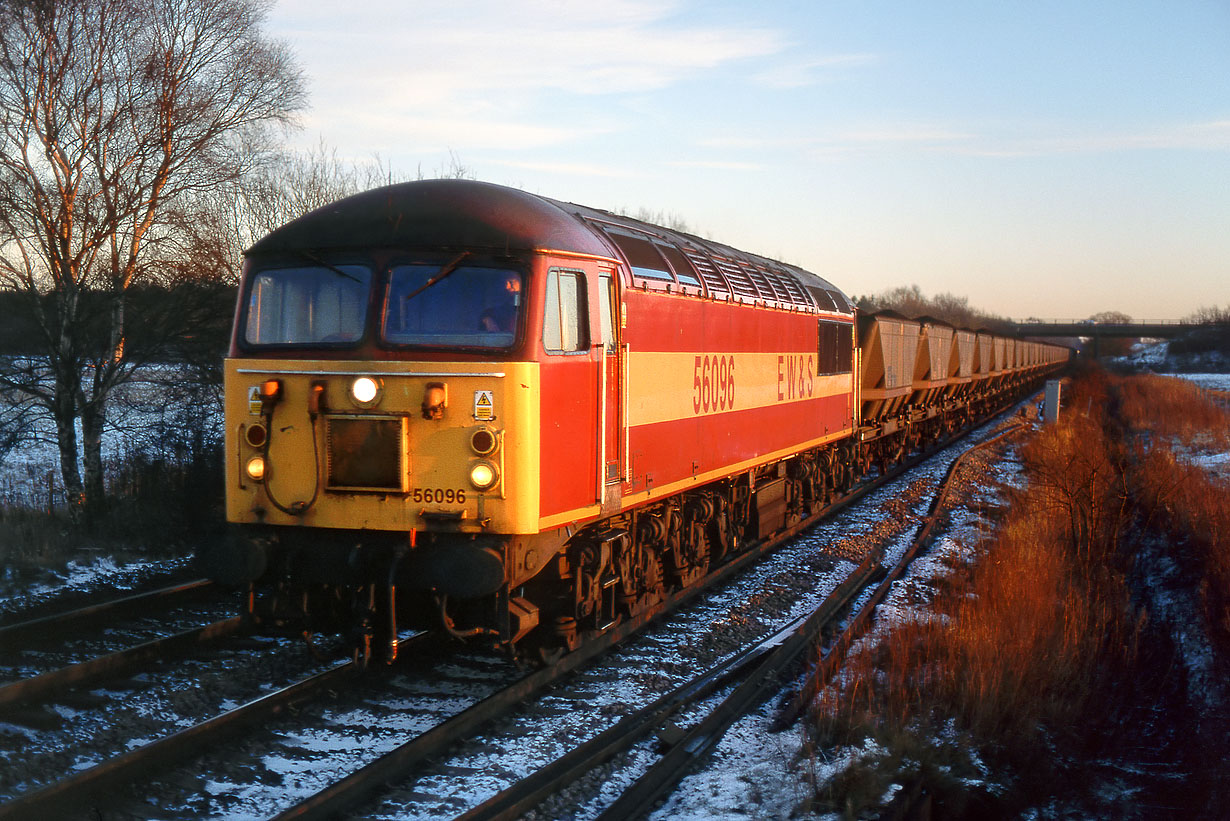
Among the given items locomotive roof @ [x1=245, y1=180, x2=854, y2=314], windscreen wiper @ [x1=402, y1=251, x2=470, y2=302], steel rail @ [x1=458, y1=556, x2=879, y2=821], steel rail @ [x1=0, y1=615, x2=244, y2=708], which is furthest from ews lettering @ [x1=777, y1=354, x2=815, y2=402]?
steel rail @ [x1=0, y1=615, x2=244, y2=708]

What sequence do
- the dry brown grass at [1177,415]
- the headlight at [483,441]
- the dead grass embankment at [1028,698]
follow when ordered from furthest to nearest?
1. the dry brown grass at [1177,415]
2. the headlight at [483,441]
3. the dead grass embankment at [1028,698]

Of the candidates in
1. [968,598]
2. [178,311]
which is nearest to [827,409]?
[968,598]

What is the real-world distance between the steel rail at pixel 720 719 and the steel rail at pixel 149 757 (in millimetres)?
2477

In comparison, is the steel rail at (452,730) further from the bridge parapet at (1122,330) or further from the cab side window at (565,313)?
the bridge parapet at (1122,330)

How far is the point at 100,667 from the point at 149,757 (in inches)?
69.6

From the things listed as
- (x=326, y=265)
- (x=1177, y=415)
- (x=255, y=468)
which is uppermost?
(x=326, y=265)

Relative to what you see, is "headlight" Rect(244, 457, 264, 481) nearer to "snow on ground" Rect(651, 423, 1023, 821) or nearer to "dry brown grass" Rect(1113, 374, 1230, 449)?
"snow on ground" Rect(651, 423, 1023, 821)

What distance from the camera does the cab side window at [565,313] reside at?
6.86 metres

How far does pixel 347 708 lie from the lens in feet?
22.3

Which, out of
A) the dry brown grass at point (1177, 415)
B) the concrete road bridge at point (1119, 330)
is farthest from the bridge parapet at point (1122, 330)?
the dry brown grass at point (1177, 415)

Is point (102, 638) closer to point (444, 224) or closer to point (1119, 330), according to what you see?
point (444, 224)

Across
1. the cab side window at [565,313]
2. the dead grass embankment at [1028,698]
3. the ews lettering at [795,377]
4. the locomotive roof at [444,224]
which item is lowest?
the dead grass embankment at [1028,698]

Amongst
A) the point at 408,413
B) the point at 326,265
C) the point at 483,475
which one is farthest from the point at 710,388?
the point at 326,265

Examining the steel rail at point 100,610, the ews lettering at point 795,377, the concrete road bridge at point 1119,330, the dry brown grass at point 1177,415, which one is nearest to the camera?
the steel rail at point 100,610
